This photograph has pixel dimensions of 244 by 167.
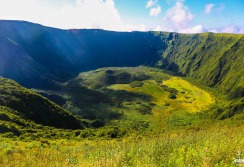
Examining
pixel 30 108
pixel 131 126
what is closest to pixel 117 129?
pixel 30 108

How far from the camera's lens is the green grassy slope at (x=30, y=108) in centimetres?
7656

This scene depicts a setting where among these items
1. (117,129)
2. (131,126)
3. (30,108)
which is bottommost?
(117,129)

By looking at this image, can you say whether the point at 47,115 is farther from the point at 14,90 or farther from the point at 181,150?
the point at 181,150

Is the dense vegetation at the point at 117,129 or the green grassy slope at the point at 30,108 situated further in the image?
the green grassy slope at the point at 30,108

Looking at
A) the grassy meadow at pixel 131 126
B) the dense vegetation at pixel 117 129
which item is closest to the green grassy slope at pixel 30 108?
the dense vegetation at pixel 117 129

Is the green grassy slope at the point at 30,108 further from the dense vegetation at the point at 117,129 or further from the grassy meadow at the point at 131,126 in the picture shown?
the grassy meadow at the point at 131,126

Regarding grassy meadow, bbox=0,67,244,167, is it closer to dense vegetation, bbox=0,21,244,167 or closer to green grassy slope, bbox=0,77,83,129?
dense vegetation, bbox=0,21,244,167

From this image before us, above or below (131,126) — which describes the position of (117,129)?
below

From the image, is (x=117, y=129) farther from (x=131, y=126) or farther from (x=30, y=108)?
(x=131, y=126)

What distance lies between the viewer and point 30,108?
8231 centimetres

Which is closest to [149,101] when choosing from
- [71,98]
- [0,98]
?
[71,98]

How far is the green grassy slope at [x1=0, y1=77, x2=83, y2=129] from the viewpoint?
251ft

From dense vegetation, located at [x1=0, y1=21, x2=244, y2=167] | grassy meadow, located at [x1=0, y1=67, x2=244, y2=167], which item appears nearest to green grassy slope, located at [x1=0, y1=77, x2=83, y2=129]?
dense vegetation, located at [x1=0, y1=21, x2=244, y2=167]

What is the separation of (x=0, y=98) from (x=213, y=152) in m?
71.6
